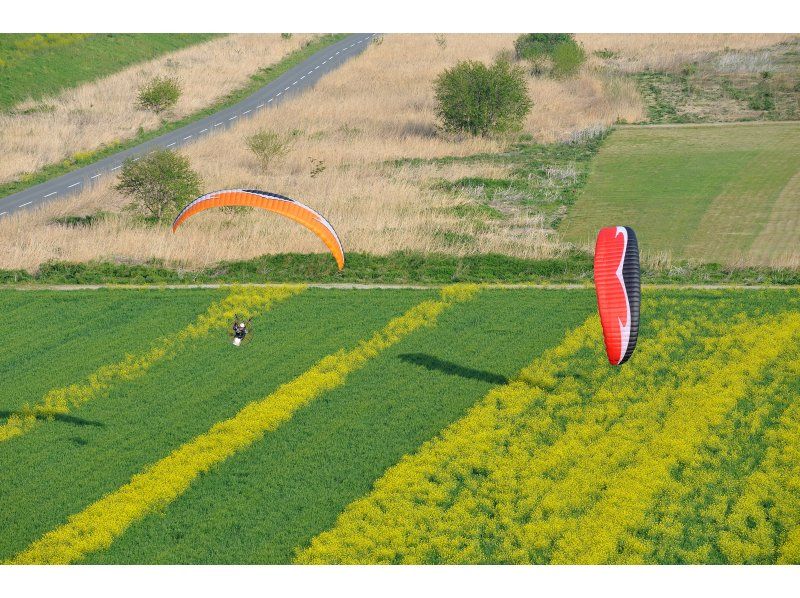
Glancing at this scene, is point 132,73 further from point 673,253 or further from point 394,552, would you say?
point 394,552

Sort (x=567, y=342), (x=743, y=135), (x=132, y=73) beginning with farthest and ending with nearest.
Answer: (x=132, y=73) < (x=743, y=135) < (x=567, y=342)

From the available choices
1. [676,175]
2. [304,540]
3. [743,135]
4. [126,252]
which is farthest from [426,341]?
[743,135]

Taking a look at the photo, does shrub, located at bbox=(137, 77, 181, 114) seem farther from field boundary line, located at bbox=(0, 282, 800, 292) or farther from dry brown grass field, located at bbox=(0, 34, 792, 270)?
field boundary line, located at bbox=(0, 282, 800, 292)

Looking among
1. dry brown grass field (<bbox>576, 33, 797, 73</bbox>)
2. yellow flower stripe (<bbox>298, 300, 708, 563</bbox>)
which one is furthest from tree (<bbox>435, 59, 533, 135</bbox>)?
yellow flower stripe (<bbox>298, 300, 708, 563</bbox>)

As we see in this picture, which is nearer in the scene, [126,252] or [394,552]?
[394,552]

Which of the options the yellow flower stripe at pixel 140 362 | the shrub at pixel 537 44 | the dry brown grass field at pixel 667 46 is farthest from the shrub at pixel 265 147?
the dry brown grass field at pixel 667 46

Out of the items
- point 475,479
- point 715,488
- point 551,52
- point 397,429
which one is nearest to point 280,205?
point 397,429

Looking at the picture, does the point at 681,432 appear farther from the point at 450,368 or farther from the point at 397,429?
the point at 450,368

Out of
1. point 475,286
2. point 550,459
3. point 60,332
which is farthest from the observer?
point 475,286
